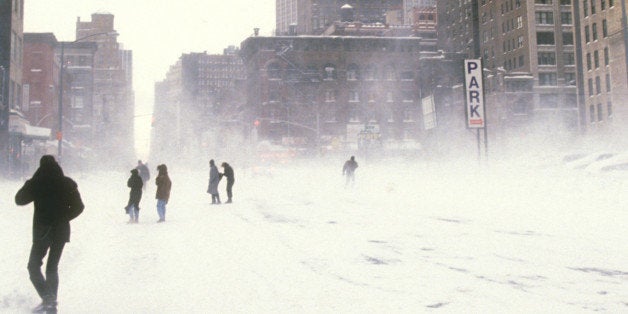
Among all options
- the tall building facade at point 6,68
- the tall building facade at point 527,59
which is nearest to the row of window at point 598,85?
the tall building facade at point 527,59

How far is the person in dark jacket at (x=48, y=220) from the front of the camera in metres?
6.05

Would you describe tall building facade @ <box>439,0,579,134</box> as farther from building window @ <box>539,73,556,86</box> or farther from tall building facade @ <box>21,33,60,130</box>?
tall building facade @ <box>21,33,60,130</box>

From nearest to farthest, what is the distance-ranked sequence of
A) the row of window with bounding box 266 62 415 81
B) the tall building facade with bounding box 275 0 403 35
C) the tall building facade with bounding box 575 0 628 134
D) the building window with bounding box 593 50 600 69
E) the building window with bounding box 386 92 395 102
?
1. the tall building facade with bounding box 575 0 628 134
2. the building window with bounding box 593 50 600 69
3. the row of window with bounding box 266 62 415 81
4. the building window with bounding box 386 92 395 102
5. the tall building facade with bounding box 275 0 403 35

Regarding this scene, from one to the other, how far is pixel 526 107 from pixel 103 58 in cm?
16157

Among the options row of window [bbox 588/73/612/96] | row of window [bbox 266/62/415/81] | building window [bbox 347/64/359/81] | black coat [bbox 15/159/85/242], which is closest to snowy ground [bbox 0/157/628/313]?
black coat [bbox 15/159/85/242]

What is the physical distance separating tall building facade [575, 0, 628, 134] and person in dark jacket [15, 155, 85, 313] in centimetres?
5442

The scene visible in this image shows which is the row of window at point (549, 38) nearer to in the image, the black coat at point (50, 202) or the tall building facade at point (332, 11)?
the tall building facade at point (332, 11)

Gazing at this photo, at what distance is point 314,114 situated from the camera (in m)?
94.1

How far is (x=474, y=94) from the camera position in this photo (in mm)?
28234

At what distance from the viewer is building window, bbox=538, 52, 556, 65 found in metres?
87.6

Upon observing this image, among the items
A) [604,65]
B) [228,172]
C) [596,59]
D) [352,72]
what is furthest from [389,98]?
[228,172]

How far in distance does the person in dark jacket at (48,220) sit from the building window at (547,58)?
3580 inches

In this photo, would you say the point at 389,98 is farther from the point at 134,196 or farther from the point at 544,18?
the point at 134,196

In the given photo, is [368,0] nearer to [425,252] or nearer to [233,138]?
[233,138]
